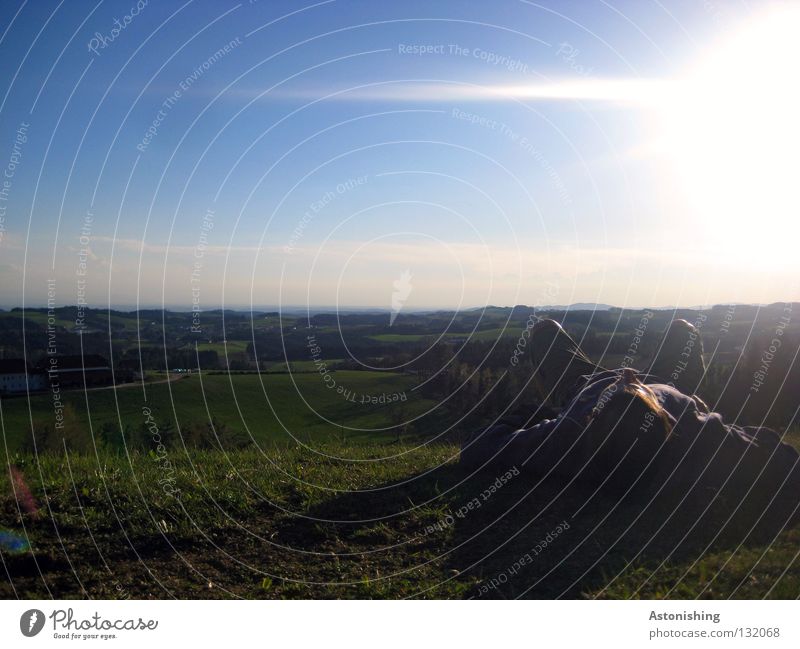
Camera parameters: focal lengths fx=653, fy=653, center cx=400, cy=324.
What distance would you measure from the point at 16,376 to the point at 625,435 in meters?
11.0

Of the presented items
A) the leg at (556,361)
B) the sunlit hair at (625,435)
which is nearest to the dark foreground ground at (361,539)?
the sunlit hair at (625,435)

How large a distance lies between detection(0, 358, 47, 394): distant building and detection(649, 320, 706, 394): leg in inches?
474

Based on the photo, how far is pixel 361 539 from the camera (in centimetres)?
821

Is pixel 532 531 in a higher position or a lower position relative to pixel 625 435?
lower

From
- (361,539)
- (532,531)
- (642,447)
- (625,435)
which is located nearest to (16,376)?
(361,539)

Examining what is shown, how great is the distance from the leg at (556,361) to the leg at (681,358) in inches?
67.0

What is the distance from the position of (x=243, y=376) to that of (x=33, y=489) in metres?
26.2

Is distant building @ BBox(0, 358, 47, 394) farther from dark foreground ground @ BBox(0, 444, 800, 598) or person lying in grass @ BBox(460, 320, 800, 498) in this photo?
person lying in grass @ BBox(460, 320, 800, 498)

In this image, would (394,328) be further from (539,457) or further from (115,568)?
(115,568)

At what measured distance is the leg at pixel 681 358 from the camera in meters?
13.5

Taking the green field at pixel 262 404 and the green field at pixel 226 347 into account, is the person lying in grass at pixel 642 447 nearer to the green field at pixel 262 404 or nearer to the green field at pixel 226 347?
the green field at pixel 226 347

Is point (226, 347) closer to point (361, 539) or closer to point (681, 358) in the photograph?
point (681, 358)

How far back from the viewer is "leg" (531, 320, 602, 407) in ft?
42.5

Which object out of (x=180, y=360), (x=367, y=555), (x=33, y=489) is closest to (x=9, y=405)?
(x=180, y=360)
